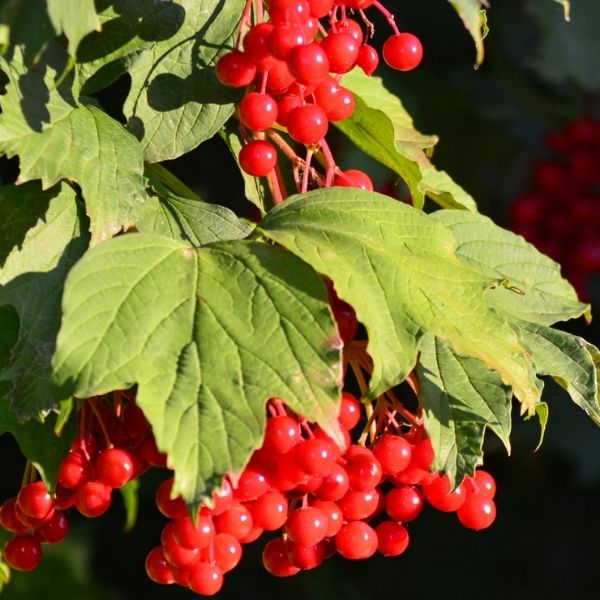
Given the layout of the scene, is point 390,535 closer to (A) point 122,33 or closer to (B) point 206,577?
(B) point 206,577

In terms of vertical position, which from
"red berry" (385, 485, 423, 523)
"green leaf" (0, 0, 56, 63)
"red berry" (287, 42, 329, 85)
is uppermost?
"green leaf" (0, 0, 56, 63)

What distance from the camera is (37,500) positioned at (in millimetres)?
997

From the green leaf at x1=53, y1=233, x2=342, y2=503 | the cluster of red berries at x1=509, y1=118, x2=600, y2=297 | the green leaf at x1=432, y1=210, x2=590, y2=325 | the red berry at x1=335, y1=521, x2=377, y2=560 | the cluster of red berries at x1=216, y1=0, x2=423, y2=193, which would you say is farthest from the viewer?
the cluster of red berries at x1=509, y1=118, x2=600, y2=297

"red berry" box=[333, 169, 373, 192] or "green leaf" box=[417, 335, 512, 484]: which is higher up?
"red berry" box=[333, 169, 373, 192]

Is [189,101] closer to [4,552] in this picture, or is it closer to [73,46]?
[73,46]

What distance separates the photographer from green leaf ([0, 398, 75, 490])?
38.7 inches

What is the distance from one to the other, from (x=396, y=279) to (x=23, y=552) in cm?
45

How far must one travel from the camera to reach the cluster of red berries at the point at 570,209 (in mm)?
1957

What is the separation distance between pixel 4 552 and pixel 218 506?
0.30m

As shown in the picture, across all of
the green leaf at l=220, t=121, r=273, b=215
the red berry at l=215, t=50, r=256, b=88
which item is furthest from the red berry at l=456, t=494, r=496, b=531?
the red berry at l=215, t=50, r=256, b=88

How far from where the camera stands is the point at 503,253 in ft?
3.91

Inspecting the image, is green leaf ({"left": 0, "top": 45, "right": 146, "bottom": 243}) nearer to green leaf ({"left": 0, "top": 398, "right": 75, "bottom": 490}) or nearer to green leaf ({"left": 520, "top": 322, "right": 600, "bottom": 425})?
green leaf ({"left": 0, "top": 398, "right": 75, "bottom": 490})

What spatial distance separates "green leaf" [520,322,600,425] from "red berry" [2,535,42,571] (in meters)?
0.48

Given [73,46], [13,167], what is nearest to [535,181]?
[13,167]
